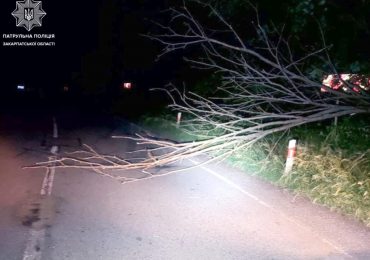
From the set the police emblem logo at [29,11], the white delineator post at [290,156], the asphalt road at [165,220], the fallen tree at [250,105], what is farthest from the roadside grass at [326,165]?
the police emblem logo at [29,11]

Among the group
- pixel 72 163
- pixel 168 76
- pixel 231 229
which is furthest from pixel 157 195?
pixel 168 76

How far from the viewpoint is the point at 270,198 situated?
298 inches

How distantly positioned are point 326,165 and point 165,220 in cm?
391

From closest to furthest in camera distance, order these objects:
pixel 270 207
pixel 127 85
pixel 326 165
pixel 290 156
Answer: pixel 270 207 < pixel 326 165 < pixel 290 156 < pixel 127 85

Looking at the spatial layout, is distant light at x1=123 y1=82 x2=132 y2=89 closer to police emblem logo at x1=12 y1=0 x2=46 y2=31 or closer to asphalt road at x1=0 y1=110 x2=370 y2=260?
police emblem logo at x1=12 y1=0 x2=46 y2=31

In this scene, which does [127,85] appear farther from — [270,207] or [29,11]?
[270,207]

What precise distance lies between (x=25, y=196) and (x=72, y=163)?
3.19 meters

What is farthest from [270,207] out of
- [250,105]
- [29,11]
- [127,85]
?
[29,11]

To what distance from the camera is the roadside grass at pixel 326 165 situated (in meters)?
Answer: 7.01

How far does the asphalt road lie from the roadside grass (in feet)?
1.06

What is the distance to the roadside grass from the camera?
276 inches

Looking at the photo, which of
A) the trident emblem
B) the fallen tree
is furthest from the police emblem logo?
the fallen tree

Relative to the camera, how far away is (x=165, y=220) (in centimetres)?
621

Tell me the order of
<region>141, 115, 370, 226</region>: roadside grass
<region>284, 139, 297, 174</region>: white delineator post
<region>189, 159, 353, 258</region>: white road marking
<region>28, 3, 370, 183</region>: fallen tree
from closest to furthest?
<region>189, 159, 353, 258</region>: white road marking → <region>28, 3, 370, 183</region>: fallen tree → <region>141, 115, 370, 226</region>: roadside grass → <region>284, 139, 297, 174</region>: white delineator post
